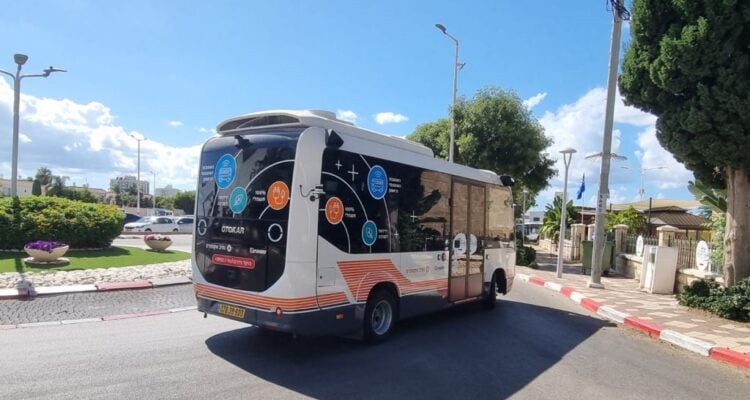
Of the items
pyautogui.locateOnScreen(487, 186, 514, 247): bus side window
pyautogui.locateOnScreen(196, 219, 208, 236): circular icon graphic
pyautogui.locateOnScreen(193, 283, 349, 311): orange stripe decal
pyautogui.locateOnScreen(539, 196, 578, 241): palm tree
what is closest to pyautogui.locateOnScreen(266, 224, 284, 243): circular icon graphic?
pyautogui.locateOnScreen(193, 283, 349, 311): orange stripe decal

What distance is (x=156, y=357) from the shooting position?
607cm

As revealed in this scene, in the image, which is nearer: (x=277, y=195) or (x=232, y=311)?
(x=277, y=195)

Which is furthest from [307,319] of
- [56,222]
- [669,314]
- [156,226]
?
[156,226]

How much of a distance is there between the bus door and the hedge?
40.7 ft

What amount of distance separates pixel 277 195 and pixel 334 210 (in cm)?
73

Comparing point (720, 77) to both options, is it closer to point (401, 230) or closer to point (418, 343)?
point (401, 230)

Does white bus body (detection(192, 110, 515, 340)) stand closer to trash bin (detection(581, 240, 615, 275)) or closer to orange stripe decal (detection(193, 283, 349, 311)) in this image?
orange stripe decal (detection(193, 283, 349, 311))

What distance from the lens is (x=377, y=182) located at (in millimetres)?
7082

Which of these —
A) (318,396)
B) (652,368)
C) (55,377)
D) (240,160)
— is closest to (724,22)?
(652,368)

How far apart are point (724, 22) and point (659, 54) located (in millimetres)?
1407

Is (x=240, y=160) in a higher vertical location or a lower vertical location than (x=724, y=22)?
lower

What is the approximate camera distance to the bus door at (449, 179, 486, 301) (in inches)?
353

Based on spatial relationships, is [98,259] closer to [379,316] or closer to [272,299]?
[379,316]

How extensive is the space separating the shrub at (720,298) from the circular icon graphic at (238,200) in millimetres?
9398
